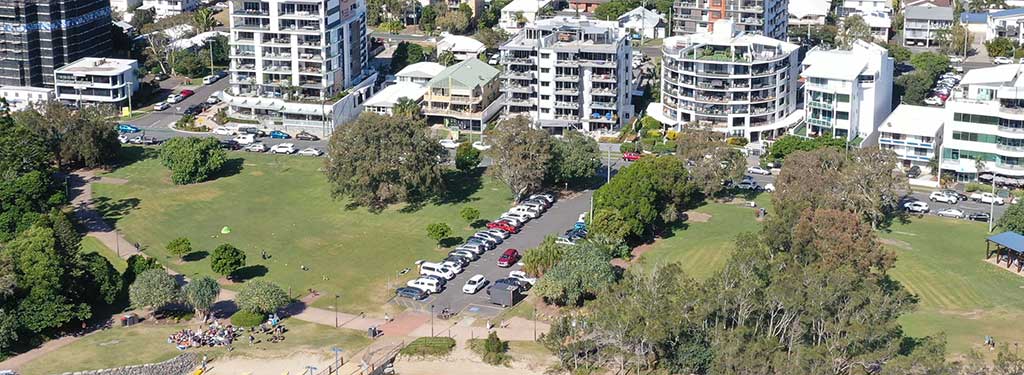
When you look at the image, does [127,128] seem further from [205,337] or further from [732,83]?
[732,83]

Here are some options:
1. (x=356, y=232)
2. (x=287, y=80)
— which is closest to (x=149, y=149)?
(x=287, y=80)

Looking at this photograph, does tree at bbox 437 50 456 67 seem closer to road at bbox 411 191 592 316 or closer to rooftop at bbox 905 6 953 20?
road at bbox 411 191 592 316

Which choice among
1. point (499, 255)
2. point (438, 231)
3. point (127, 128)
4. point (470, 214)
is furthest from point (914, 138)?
point (127, 128)

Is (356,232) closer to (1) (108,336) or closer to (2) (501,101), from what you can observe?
(1) (108,336)

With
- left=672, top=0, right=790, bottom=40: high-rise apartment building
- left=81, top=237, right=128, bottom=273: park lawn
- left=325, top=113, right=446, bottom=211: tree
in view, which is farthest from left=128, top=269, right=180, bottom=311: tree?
left=672, top=0, right=790, bottom=40: high-rise apartment building

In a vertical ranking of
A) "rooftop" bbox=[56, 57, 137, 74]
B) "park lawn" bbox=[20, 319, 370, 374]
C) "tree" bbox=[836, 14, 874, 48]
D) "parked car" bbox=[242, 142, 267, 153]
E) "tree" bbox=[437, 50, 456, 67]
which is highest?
"tree" bbox=[836, 14, 874, 48]

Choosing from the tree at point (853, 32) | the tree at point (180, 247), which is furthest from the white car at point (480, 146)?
the tree at point (853, 32)

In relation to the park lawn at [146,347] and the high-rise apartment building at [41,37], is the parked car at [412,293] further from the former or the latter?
the high-rise apartment building at [41,37]
